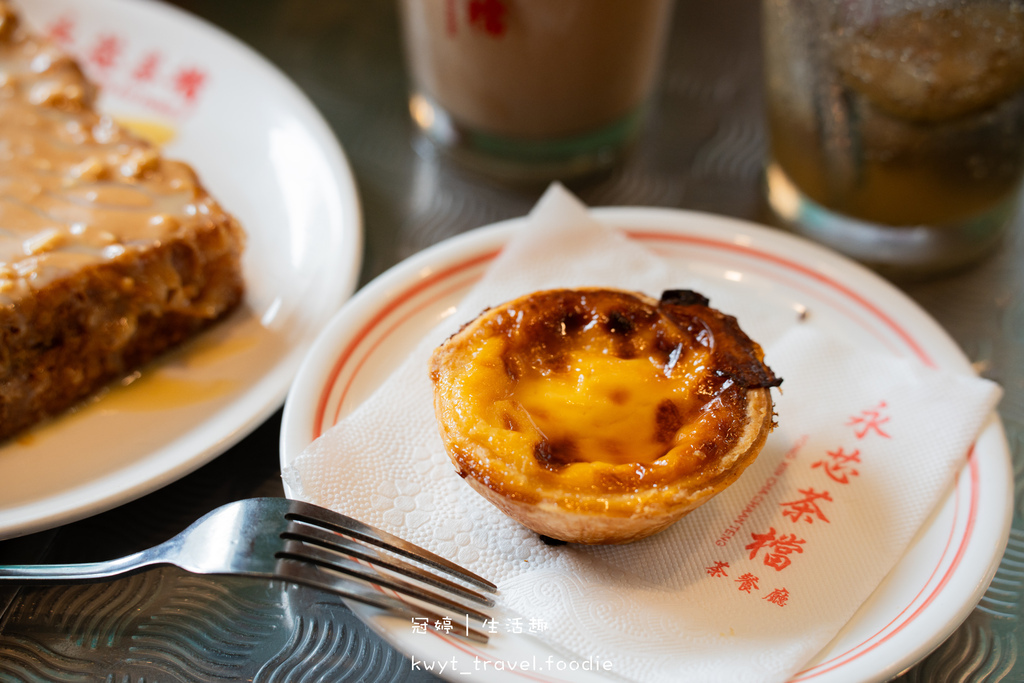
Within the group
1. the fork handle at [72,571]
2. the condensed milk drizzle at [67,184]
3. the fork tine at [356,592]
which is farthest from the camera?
the condensed milk drizzle at [67,184]

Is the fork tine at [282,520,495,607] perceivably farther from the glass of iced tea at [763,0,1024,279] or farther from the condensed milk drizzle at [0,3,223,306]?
the glass of iced tea at [763,0,1024,279]

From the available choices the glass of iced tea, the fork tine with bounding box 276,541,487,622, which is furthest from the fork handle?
the glass of iced tea

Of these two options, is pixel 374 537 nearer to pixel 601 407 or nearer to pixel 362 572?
pixel 362 572

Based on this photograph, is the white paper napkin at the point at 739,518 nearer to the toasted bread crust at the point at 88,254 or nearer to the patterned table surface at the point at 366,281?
the patterned table surface at the point at 366,281

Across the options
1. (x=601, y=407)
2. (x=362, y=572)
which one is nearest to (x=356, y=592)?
(x=362, y=572)

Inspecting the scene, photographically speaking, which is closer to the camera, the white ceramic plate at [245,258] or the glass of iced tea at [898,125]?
the white ceramic plate at [245,258]

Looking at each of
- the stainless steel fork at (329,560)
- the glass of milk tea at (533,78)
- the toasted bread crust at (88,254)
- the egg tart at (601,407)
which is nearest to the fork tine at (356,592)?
the stainless steel fork at (329,560)
